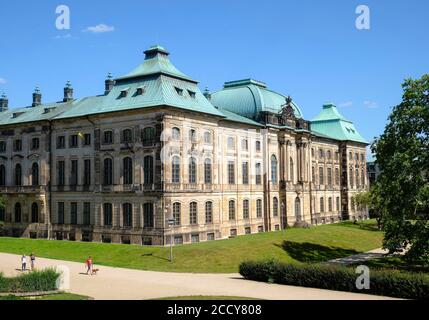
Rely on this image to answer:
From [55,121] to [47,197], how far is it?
1065 cm

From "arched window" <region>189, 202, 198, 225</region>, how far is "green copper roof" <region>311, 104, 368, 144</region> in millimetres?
52623

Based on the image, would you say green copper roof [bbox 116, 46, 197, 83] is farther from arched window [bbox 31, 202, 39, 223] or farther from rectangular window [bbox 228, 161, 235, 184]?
arched window [bbox 31, 202, 39, 223]

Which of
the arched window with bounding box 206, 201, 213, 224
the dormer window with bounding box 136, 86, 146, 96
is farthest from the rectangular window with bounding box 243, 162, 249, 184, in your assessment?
the dormer window with bounding box 136, 86, 146, 96

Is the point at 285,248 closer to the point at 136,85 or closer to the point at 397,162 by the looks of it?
the point at 397,162

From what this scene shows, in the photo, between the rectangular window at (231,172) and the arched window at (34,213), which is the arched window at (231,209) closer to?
the rectangular window at (231,172)

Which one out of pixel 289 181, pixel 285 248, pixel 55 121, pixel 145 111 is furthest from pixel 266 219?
pixel 55 121

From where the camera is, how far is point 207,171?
211 feet

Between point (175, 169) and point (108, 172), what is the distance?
9.44 meters

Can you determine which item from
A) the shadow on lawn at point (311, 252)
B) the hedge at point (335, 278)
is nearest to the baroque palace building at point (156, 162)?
the shadow on lawn at point (311, 252)

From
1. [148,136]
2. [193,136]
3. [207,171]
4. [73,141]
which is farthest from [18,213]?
[193,136]

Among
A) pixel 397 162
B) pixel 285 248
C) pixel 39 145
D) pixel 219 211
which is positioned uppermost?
pixel 39 145

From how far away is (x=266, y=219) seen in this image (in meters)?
76.6

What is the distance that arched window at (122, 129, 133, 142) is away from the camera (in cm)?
6016
